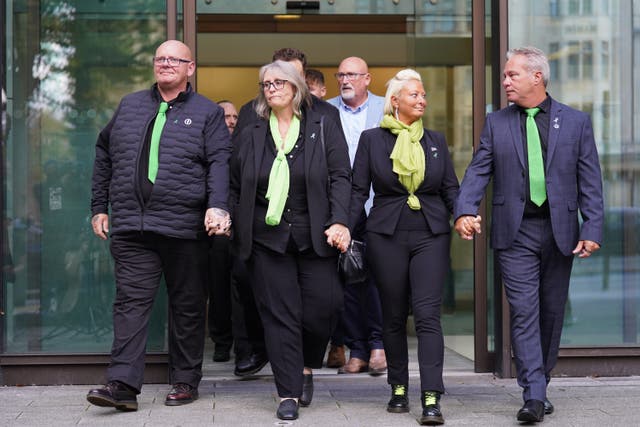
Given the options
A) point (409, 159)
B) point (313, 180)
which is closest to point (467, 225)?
point (409, 159)

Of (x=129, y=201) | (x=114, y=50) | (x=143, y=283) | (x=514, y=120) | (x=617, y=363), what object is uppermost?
(x=114, y=50)

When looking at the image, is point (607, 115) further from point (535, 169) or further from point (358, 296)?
point (358, 296)

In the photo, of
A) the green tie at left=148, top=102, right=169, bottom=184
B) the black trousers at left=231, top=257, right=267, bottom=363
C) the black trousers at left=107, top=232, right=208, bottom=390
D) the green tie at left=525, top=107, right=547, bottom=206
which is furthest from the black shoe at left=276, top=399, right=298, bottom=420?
the green tie at left=525, top=107, right=547, bottom=206

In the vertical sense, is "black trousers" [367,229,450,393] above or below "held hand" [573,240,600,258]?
below

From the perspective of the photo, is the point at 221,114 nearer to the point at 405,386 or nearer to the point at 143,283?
the point at 143,283

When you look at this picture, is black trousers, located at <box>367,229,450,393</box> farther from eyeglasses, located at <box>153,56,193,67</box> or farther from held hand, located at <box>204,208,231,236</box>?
eyeglasses, located at <box>153,56,193,67</box>

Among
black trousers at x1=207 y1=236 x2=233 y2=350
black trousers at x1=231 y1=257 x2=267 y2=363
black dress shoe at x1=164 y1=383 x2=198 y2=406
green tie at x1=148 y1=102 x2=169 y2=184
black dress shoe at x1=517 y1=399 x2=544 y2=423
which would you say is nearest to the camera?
black dress shoe at x1=517 y1=399 x2=544 y2=423

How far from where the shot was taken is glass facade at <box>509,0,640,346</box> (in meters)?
8.06

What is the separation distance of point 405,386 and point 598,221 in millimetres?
1395

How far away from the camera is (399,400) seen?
21.8 ft

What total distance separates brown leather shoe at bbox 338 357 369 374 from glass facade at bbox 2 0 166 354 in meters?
1.28

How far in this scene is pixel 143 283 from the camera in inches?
272

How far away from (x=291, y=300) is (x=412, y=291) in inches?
26.6

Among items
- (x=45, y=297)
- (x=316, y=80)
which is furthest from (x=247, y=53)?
(x=45, y=297)
